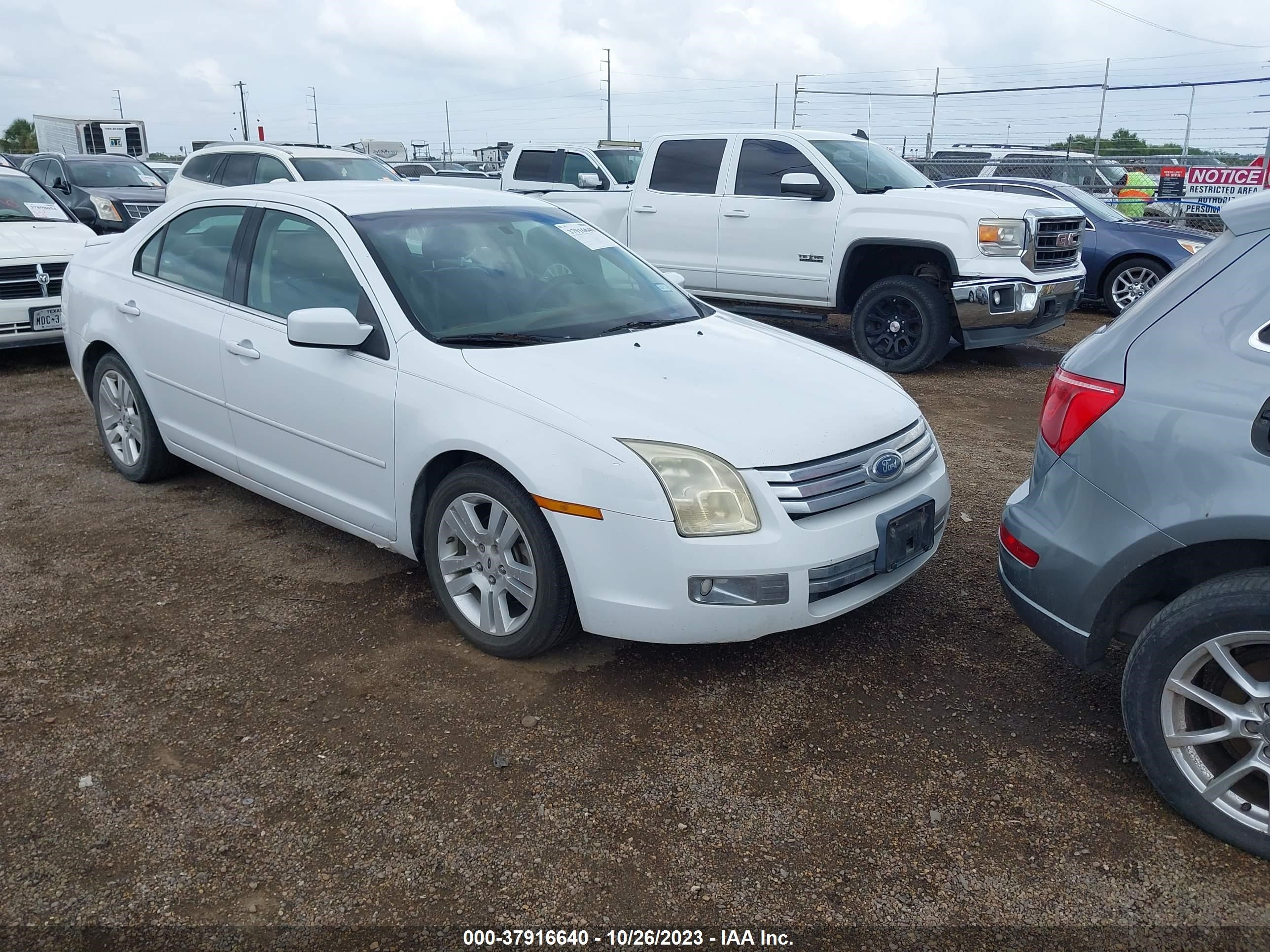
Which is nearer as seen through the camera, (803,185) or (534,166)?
(803,185)

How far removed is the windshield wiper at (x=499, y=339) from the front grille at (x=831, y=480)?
113 centimetres

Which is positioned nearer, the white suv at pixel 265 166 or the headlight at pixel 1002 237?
the headlight at pixel 1002 237

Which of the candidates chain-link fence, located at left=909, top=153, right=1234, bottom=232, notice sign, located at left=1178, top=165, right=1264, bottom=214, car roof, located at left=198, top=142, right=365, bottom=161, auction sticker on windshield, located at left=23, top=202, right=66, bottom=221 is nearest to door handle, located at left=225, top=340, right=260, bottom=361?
auction sticker on windshield, located at left=23, top=202, right=66, bottom=221

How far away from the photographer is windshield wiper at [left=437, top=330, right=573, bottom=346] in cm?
374

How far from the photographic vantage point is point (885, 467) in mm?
3465

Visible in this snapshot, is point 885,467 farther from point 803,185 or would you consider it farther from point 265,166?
point 265,166

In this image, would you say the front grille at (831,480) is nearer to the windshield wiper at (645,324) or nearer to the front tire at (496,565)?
the front tire at (496,565)

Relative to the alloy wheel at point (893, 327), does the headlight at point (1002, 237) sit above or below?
above

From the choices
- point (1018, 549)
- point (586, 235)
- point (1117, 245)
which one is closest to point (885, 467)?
point (1018, 549)

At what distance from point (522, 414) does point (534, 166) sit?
1059 cm

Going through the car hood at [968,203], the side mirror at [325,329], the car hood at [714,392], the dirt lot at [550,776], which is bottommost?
the dirt lot at [550,776]

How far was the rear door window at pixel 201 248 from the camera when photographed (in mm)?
4598

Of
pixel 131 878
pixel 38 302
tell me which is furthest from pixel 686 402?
pixel 38 302

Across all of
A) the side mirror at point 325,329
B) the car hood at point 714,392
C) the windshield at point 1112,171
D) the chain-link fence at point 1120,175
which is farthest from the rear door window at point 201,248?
the windshield at point 1112,171
